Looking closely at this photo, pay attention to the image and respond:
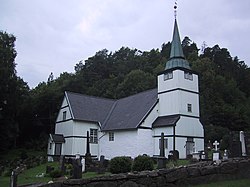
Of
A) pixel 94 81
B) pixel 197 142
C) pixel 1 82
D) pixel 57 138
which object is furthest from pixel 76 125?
pixel 94 81

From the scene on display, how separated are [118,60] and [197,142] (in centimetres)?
4157

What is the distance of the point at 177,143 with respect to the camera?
1125 inches

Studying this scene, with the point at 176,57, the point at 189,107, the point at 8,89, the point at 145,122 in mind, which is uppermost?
the point at 176,57

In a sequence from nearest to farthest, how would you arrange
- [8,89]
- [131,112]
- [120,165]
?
[120,165]
[131,112]
[8,89]

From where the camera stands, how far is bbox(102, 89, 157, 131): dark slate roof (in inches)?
1229

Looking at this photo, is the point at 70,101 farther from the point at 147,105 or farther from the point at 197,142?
the point at 197,142

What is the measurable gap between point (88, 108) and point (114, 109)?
3.58 metres

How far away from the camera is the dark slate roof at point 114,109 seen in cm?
3183

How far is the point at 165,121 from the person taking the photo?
30.1 metres

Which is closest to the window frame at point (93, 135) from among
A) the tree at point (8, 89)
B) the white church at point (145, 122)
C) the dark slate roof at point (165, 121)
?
the white church at point (145, 122)

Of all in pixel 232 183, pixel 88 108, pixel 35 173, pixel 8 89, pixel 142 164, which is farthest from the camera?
pixel 8 89

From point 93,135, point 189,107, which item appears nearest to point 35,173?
point 93,135

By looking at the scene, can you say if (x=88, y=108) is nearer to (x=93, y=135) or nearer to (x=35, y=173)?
(x=93, y=135)

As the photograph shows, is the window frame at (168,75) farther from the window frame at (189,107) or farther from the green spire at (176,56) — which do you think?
the window frame at (189,107)
